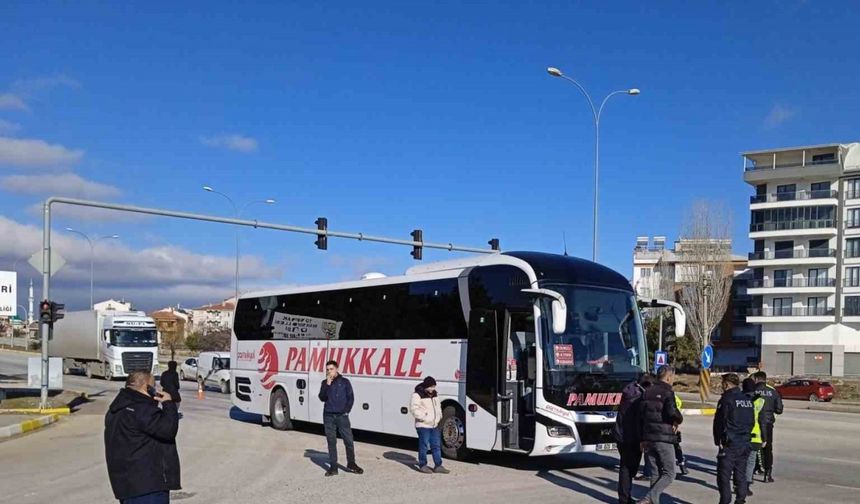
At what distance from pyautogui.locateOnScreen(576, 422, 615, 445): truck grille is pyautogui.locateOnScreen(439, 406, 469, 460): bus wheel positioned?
229cm

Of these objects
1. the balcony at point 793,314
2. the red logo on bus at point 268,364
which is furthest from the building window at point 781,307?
the red logo on bus at point 268,364

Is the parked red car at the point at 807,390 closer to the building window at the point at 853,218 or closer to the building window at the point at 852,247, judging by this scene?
the building window at the point at 852,247

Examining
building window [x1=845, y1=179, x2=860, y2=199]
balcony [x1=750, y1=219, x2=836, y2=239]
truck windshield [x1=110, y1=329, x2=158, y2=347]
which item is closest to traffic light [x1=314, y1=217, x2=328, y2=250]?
truck windshield [x1=110, y1=329, x2=158, y2=347]

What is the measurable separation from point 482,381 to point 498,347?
2.20 feet

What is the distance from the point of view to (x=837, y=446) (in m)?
18.0

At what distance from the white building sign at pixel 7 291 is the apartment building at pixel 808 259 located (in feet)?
208

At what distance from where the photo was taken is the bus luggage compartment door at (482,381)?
13305 millimetres

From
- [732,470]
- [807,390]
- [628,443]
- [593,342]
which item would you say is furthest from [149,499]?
[807,390]

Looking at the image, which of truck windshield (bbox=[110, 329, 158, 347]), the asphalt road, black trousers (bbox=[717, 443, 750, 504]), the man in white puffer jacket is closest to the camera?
black trousers (bbox=[717, 443, 750, 504])

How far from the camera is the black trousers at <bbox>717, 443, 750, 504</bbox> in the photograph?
943cm

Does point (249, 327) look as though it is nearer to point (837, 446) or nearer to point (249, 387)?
point (249, 387)

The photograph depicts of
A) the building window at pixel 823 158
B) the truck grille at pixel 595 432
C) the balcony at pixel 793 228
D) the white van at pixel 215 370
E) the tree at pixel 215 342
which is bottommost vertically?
the tree at pixel 215 342

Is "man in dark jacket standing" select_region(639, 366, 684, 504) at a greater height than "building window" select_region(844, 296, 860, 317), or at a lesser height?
greater

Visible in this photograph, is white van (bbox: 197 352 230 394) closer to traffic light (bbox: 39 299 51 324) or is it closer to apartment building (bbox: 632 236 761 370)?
traffic light (bbox: 39 299 51 324)
